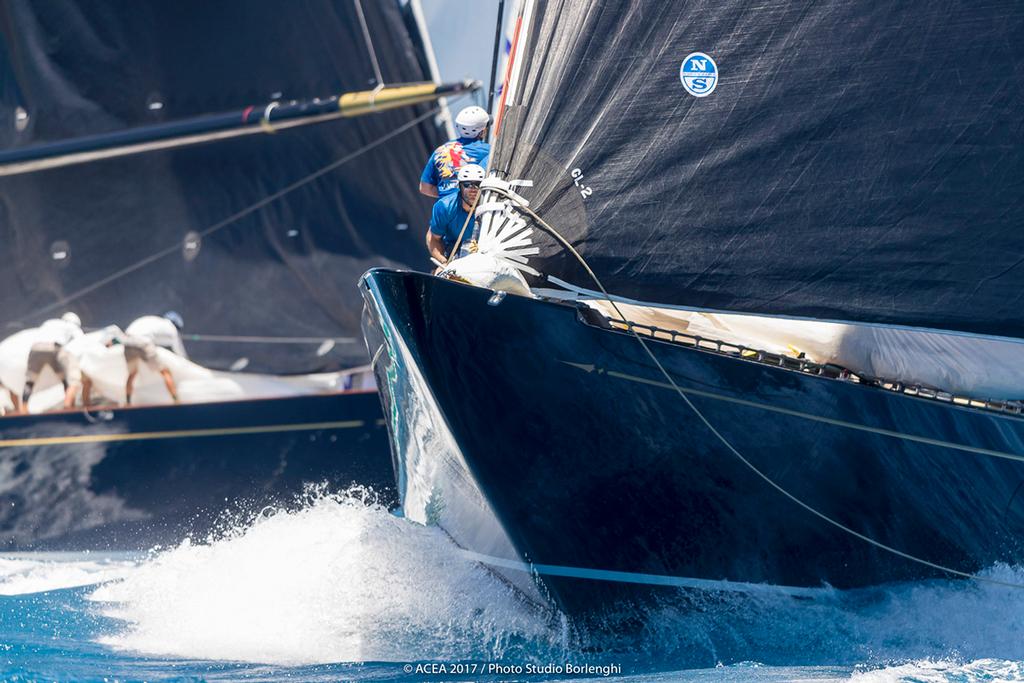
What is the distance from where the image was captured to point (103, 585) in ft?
24.7

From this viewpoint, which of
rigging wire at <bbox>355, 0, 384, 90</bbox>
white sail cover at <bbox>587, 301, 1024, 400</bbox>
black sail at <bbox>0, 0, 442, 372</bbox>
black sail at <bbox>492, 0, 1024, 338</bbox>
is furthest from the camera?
black sail at <bbox>0, 0, 442, 372</bbox>

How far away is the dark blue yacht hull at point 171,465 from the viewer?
7.68 m

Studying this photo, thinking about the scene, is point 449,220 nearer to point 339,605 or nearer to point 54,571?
point 339,605

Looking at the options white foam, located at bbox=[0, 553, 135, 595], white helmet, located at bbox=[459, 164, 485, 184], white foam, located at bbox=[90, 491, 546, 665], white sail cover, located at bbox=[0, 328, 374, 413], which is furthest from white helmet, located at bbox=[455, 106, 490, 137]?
white foam, located at bbox=[0, 553, 135, 595]

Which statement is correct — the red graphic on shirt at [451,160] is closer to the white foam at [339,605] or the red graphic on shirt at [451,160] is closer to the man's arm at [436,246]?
the man's arm at [436,246]

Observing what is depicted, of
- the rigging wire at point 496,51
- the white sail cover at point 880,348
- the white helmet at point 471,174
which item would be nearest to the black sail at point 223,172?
the rigging wire at point 496,51

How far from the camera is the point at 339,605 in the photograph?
230 inches

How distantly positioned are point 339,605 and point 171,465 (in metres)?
2.78

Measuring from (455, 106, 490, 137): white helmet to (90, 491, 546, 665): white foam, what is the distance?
2.19 meters

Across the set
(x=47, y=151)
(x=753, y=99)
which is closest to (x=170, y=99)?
(x=47, y=151)

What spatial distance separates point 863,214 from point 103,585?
5.28 metres

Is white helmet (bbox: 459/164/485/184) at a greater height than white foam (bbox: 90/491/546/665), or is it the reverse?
white helmet (bbox: 459/164/485/184)

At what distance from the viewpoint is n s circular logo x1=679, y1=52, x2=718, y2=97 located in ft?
15.7

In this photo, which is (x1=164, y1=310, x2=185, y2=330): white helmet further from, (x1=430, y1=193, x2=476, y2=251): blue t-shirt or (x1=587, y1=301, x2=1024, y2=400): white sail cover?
(x1=587, y1=301, x2=1024, y2=400): white sail cover
